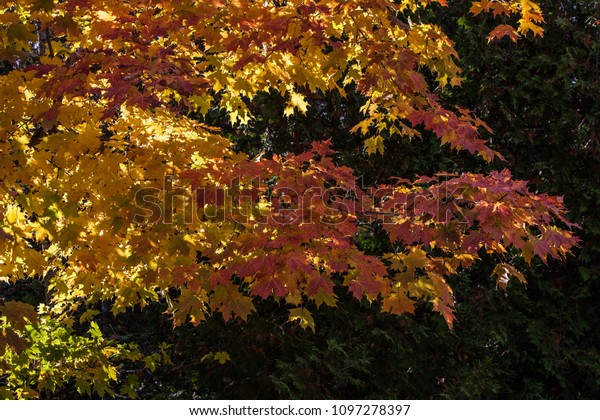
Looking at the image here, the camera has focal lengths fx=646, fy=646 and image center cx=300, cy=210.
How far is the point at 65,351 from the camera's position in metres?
4.86

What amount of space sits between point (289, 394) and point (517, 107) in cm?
377

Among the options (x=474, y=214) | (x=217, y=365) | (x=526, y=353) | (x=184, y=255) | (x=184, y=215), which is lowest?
(x=217, y=365)

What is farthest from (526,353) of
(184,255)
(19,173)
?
(19,173)

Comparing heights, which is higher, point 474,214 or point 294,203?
point 474,214

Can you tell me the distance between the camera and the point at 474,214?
11.1 ft

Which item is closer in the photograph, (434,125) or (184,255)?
(184,255)

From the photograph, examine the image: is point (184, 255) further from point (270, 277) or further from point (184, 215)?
point (270, 277)

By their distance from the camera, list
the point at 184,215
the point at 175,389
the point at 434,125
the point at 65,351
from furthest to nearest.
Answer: the point at 175,389
the point at 65,351
the point at 434,125
the point at 184,215

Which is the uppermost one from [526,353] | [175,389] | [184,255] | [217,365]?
[184,255]

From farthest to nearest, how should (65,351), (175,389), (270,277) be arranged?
(175,389) < (65,351) < (270,277)

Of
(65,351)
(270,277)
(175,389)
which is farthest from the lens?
(175,389)

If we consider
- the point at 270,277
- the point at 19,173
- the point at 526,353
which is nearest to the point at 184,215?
the point at 270,277

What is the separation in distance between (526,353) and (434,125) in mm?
3505

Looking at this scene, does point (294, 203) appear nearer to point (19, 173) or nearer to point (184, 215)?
point (184, 215)
